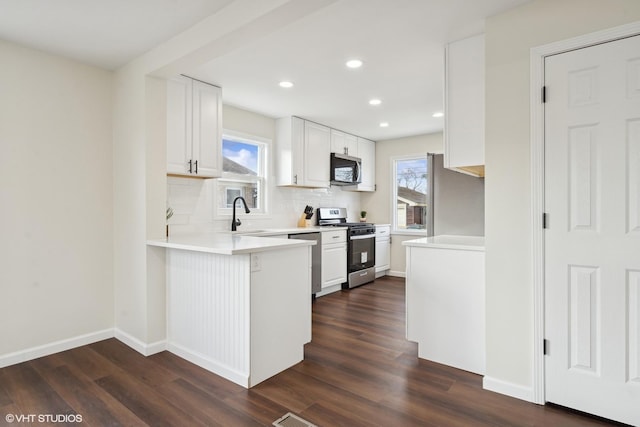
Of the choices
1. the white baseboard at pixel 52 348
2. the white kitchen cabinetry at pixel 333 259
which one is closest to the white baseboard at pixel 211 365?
the white baseboard at pixel 52 348

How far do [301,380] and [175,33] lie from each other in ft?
8.41

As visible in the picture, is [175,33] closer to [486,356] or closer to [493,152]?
[493,152]

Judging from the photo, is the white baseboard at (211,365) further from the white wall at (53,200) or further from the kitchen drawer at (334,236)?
the kitchen drawer at (334,236)

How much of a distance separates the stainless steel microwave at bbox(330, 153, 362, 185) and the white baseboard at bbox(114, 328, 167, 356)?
10.7 ft

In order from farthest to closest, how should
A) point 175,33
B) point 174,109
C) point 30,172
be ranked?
point 174,109 < point 30,172 < point 175,33

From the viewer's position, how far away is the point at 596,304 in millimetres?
1841

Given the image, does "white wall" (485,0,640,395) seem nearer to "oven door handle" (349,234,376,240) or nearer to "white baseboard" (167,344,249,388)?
"white baseboard" (167,344,249,388)

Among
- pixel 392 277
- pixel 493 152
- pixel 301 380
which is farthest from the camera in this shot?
pixel 392 277

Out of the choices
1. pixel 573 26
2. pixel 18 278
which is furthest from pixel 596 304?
pixel 18 278

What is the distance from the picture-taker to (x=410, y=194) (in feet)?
19.6

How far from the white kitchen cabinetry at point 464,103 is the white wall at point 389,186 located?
10.3ft

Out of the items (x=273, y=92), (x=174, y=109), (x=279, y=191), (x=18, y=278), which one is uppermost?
(x=273, y=92)

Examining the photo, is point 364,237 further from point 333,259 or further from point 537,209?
point 537,209

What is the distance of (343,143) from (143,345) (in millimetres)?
3926
